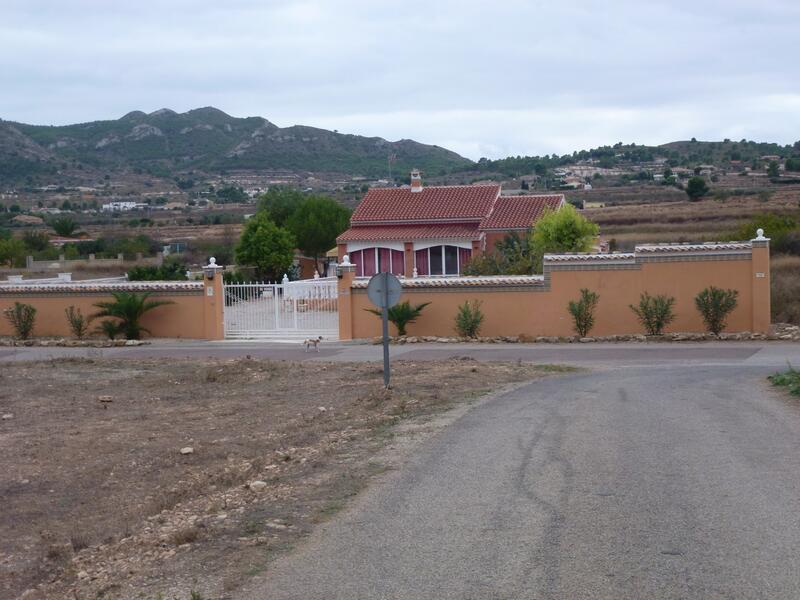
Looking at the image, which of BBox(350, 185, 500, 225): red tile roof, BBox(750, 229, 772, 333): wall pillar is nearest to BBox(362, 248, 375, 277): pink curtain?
BBox(350, 185, 500, 225): red tile roof

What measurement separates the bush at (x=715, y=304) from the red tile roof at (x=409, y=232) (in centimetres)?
2285

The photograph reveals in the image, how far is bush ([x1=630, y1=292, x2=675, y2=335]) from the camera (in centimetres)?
2981

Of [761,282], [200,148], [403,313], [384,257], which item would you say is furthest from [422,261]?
[200,148]

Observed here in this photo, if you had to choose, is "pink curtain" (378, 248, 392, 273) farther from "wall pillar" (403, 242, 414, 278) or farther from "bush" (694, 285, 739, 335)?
"bush" (694, 285, 739, 335)

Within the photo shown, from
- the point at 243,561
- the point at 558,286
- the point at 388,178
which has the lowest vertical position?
the point at 243,561

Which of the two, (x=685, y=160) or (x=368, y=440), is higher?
(x=685, y=160)

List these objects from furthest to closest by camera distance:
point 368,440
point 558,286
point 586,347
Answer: point 558,286 < point 586,347 < point 368,440

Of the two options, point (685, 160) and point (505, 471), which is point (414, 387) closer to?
point (505, 471)

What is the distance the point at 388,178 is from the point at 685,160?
41.0 metres

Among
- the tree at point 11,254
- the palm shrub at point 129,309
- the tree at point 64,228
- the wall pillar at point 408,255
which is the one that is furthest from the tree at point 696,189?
the palm shrub at point 129,309

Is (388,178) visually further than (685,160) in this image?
Yes

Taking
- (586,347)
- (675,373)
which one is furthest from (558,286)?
(675,373)

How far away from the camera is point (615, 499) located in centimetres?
938

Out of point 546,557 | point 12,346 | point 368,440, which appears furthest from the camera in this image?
point 12,346
